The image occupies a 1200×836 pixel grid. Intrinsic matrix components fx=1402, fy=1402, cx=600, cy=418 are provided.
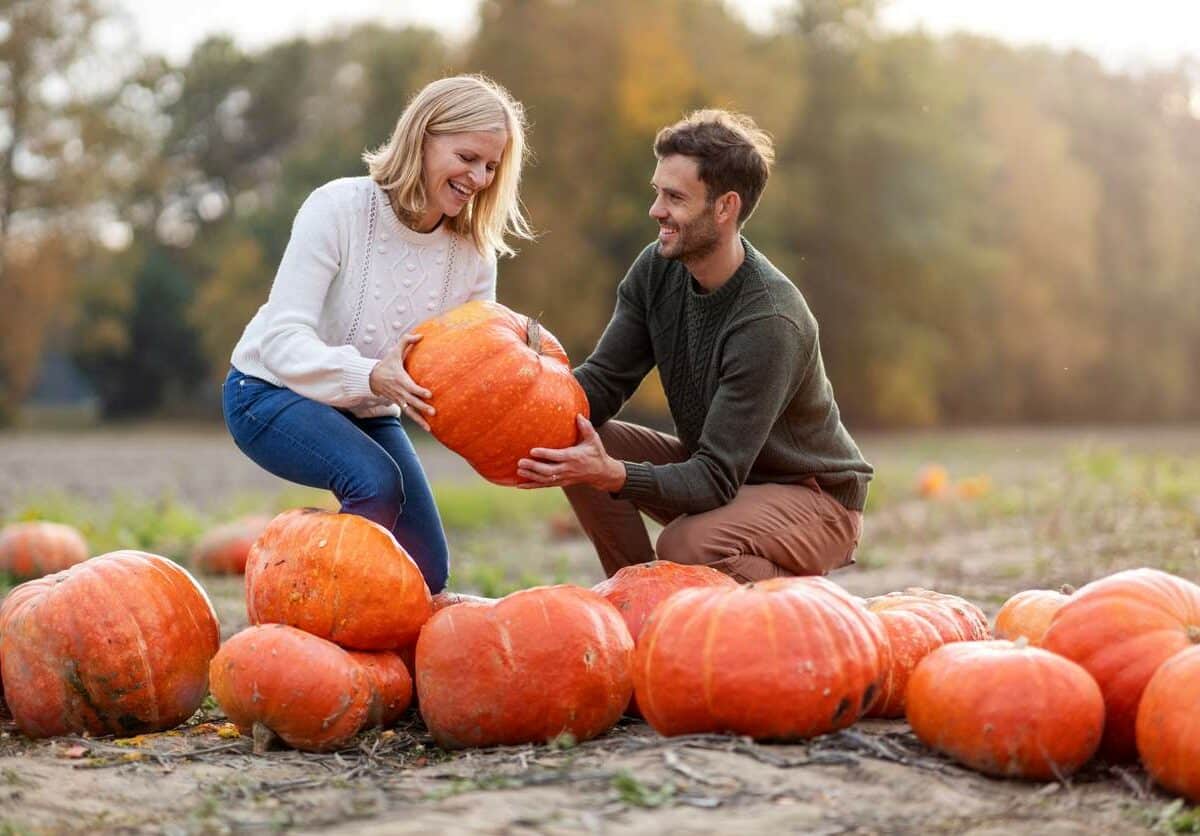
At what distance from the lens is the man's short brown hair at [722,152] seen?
4344mm

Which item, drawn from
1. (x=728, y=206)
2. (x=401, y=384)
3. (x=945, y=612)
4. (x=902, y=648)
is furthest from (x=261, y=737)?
(x=728, y=206)

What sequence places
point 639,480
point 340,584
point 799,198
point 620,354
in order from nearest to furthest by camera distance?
1. point 340,584
2. point 639,480
3. point 620,354
4. point 799,198

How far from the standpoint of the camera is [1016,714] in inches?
126

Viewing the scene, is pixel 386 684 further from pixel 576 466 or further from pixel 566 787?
pixel 566 787

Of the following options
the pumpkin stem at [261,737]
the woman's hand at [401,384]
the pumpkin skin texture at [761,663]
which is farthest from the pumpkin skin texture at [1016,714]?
the pumpkin stem at [261,737]

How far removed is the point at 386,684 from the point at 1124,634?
→ 193cm

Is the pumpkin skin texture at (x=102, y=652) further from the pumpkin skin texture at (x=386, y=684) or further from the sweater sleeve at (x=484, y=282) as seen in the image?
the sweater sleeve at (x=484, y=282)

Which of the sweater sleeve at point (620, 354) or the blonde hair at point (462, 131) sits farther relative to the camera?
the sweater sleeve at point (620, 354)

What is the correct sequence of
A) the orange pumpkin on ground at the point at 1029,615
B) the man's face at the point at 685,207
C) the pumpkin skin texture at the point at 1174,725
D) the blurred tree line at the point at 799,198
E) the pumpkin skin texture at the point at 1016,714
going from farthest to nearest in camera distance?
the blurred tree line at the point at 799,198 → the man's face at the point at 685,207 → the orange pumpkin on ground at the point at 1029,615 → the pumpkin skin texture at the point at 1016,714 → the pumpkin skin texture at the point at 1174,725

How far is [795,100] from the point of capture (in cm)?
2700

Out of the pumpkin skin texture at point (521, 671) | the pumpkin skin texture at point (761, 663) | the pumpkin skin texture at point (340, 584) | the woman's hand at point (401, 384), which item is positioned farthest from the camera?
the woman's hand at point (401, 384)

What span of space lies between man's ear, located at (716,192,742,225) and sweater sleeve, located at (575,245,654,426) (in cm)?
40

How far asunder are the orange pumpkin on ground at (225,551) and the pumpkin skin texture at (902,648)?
4.55m

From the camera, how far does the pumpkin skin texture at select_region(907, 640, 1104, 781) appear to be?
3.20m
